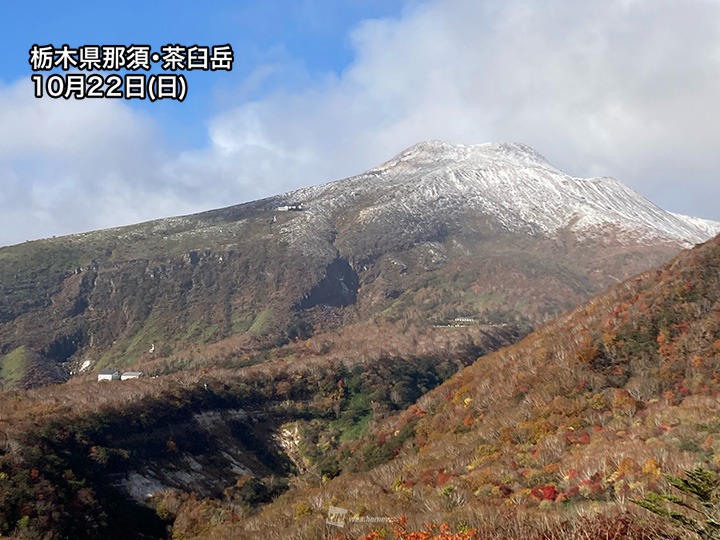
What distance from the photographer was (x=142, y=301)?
19850 cm

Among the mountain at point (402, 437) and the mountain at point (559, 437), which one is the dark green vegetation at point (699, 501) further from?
the mountain at point (402, 437)

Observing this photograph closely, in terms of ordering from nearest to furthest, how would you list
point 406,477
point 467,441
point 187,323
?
point 406,477 → point 467,441 → point 187,323

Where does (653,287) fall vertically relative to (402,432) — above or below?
above

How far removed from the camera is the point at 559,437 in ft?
119

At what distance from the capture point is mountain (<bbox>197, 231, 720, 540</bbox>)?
2032 cm

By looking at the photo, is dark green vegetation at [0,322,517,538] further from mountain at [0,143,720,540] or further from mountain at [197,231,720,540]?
mountain at [197,231,720,540]

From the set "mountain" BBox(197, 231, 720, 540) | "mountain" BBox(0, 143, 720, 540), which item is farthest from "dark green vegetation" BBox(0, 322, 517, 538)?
"mountain" BBox(197, 231, 720, 540)

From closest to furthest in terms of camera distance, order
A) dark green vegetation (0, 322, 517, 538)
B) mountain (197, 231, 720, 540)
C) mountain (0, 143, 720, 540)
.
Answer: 1. mountain (197, 231, 720, 540)
2. mountain (0, 143, 720, 540)
3. dark green vegetation (0, 322, 517, 538)

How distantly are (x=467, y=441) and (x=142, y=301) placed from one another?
176m

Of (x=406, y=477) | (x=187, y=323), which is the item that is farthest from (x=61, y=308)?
(x=406, y=477)

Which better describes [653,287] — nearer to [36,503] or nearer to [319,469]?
[319,469]

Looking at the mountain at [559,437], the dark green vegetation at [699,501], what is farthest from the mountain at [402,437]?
the dark green vegetation at [699,501]

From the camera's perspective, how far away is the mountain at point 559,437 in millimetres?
20322

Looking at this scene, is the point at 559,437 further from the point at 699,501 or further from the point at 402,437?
the point at 699,501
